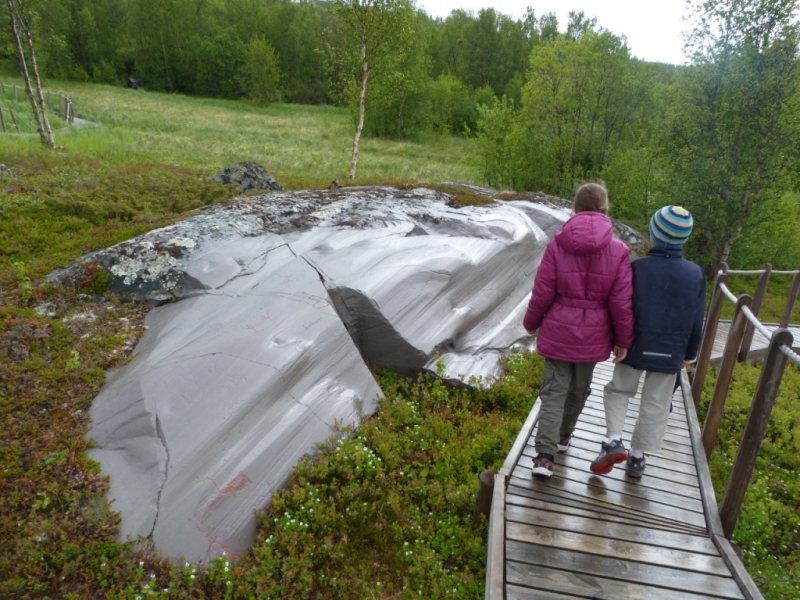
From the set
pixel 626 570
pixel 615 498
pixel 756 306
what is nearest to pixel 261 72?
pixel 756 306

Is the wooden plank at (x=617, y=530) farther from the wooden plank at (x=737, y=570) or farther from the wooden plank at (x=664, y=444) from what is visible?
the wooden plank at (x=664, y=444)

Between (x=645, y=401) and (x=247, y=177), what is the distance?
541 inches

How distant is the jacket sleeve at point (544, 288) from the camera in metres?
4.31

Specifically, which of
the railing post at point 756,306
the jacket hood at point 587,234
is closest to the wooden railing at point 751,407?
the jacket hood at point 587,234

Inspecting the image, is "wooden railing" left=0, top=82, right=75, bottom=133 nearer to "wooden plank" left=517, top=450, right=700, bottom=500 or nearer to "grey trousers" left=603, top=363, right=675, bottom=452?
"wooden plank" left=517, top=450, right=700, bottom=500

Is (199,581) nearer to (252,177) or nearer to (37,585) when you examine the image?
(37,585)

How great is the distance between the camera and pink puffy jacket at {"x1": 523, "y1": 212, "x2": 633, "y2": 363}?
4.16m

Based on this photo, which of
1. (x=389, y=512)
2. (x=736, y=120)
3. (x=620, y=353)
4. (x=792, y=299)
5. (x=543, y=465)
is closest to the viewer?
(x=620, y=353)

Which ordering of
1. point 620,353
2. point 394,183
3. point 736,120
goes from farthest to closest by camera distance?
point 736,120 < point 394,183 < point 620,353

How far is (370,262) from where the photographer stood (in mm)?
8516

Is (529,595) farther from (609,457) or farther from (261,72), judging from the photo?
(261,72)

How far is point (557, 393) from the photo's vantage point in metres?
4.56

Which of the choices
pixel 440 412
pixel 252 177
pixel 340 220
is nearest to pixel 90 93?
pixel 252 177

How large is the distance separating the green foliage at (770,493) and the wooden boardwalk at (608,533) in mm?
1116
